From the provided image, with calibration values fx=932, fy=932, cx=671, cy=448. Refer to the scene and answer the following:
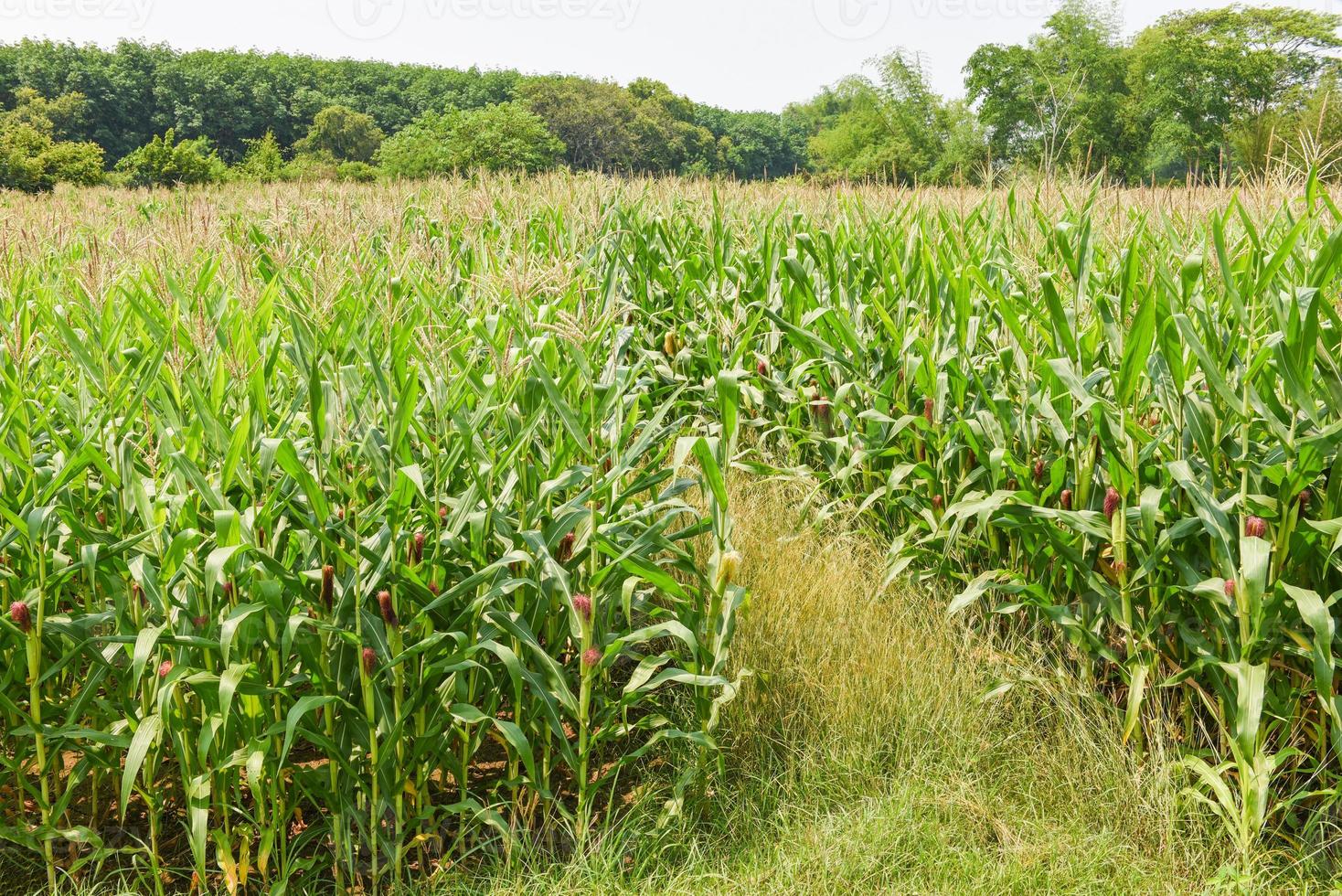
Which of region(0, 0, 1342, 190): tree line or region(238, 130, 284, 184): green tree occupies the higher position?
region(0, 0, 1342, 190): tree line

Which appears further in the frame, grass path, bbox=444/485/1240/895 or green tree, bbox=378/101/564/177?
green tree, bbox=378/101/564/177

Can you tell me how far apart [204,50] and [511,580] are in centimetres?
7175

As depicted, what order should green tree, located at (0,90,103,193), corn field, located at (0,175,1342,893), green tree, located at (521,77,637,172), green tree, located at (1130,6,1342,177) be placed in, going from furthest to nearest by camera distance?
green tree, located at (521,77,637,172)
green tree, located at (1130,6,1342,177)
green tree, located at (0,90,103,193)
corn field, located at (0,175,1342,893)

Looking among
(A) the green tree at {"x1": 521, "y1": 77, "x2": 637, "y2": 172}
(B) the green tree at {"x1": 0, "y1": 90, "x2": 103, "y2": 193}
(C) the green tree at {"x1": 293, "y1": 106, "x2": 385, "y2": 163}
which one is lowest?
(B) the green tree at {"x1": 0, "y1": 90, "x2": 103, "y2": 193}

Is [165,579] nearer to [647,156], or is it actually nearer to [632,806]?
[632,806]

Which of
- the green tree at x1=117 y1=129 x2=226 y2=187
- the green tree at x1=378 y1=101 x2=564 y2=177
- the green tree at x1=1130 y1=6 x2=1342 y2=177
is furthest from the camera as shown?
the green tree at x1=1130 y1=6 x2=1342 y2=177

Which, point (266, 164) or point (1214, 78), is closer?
point (266, 164)

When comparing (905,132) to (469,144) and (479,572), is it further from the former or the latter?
(479,572)

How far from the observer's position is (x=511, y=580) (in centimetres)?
206

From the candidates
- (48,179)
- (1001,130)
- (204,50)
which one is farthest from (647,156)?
(48,179)

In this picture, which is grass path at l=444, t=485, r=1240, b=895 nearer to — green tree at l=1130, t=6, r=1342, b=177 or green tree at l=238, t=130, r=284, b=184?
green tree at l=238, t=130, r=284, b=184

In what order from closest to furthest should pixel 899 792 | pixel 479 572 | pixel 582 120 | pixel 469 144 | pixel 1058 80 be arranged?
pixel 479 572, pixel 899 792, pixel 469 144, pixel 1058 80, pixel 582 120

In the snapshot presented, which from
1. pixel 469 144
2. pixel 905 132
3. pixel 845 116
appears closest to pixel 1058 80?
pixel 905 132

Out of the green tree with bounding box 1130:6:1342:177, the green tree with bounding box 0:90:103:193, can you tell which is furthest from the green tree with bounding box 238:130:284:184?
the green tree with bounding box 1130:6:1342:177
